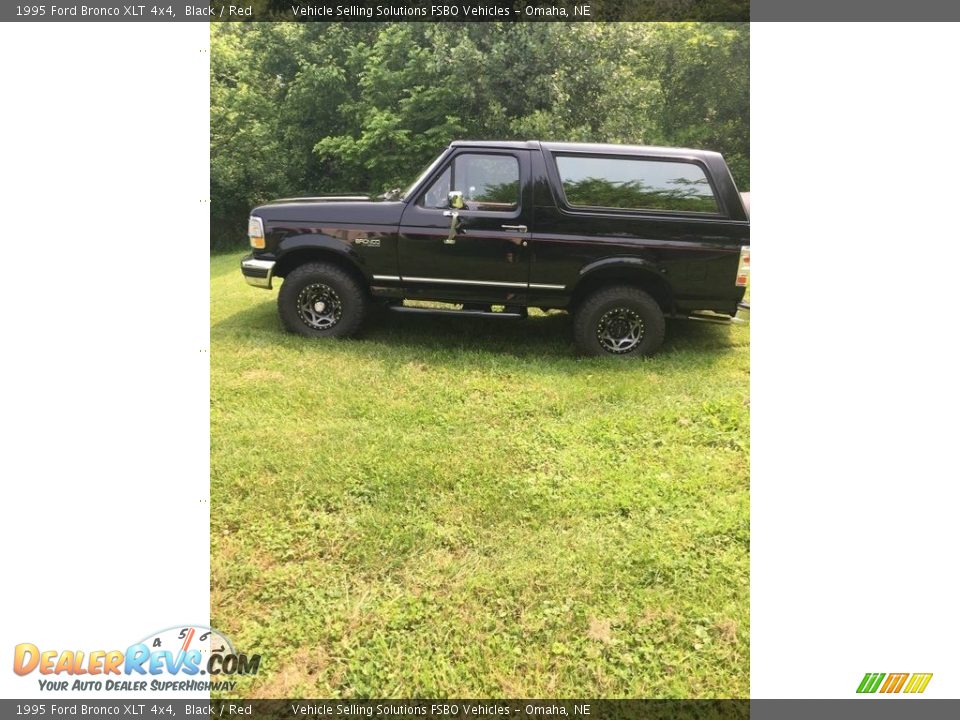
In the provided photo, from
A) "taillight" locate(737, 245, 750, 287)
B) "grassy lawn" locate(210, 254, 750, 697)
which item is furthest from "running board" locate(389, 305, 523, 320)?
"taillight" locate(737, 245, 750, 287)

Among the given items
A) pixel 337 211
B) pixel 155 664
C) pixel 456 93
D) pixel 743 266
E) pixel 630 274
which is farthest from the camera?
pixel 456 93

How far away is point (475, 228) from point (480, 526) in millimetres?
2823

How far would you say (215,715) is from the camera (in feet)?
6.57

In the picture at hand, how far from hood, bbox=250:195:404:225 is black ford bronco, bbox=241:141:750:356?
1 centimetres

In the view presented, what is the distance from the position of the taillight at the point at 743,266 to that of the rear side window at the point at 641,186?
490mm

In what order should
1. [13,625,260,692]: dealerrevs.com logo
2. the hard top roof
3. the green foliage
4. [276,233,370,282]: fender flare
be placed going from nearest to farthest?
1. [13,625,260,692]: dealerrevs.com logo
2. the hard top roof
3. [276,233,370,282]: fender flare
4. the green foliage

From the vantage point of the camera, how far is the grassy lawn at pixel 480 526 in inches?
85.0

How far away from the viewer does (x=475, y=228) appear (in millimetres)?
4867

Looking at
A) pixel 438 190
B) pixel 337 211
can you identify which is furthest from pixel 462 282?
pixel 337 211

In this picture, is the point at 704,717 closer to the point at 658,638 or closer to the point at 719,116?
the point at 658,638

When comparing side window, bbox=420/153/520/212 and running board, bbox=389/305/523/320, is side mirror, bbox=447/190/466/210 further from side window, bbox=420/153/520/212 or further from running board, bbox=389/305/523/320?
running board, bbox=389/305/523/320

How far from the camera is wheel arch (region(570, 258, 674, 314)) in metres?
4.81

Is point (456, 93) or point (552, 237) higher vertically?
point (456, 93)
